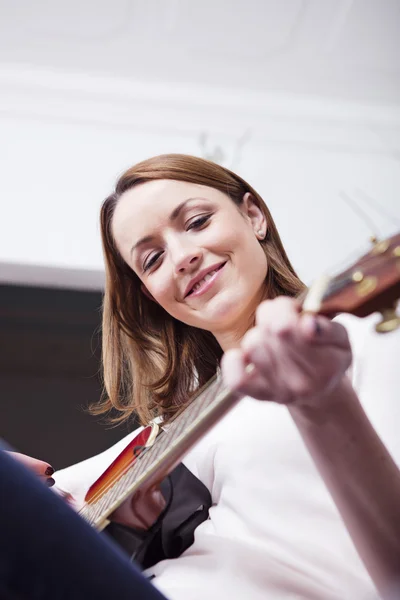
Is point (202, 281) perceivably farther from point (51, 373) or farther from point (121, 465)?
point (51, 373)

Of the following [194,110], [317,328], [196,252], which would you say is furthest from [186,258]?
[194,110]

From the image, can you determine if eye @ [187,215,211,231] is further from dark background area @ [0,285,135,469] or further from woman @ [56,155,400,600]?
dark background area @ [0,285,135,469]

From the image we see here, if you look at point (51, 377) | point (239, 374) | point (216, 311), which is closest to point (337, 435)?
point (239, 374)

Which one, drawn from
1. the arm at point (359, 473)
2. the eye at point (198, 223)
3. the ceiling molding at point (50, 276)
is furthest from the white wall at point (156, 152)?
the arm at point (359, 473)

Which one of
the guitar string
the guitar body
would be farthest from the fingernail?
the guitar body

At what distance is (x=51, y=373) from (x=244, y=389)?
5.17 feet

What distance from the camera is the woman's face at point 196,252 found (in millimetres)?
939

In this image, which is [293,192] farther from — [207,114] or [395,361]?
[395,361]

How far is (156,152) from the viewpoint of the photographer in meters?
2.11

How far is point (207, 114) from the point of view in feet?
7.24

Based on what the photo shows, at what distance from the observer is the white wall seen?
194cm

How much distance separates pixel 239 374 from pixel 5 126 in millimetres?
1867

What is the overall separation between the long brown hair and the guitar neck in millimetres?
402

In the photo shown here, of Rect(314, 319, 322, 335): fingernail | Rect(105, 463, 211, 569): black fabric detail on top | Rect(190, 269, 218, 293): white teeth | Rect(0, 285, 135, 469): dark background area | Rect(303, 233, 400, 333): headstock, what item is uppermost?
Rect(303, 233, 400, 333): headstock
